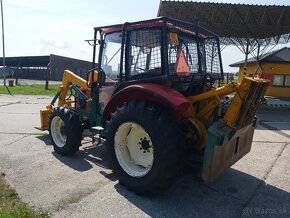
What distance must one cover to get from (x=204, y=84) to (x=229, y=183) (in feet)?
5.40

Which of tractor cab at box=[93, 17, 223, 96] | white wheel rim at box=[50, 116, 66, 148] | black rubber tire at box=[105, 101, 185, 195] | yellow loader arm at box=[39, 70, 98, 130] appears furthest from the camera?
yellow loader arm at box=[39, 70, 98, 130]

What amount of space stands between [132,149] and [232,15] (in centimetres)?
1472

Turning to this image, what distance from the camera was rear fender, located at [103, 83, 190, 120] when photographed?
3928 millimetres

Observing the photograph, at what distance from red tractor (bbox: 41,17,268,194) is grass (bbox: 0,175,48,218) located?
53.4 inches

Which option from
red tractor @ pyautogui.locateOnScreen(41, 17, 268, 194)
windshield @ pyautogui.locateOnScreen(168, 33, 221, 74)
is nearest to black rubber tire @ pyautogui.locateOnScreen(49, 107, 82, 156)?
red tractor @ pyautogui.locateOnScreen(41, 17, 268, 194)

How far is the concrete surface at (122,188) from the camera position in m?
3.97

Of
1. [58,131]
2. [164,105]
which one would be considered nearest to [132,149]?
[164,105]

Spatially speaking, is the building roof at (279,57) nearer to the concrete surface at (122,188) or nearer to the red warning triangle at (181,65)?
the concrete surface at (122,188)

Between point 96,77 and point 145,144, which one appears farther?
point 96,77

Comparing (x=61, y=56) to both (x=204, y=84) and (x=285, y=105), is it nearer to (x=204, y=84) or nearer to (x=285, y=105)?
(x=285, y=105)

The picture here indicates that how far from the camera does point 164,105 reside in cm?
411

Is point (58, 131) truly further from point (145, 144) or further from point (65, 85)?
point (145, 144)

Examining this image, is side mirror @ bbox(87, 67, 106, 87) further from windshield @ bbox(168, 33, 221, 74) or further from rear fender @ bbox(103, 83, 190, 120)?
windshield @ bbox(168, 33, 221, 74)

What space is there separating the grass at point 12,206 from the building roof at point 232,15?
13.5 m
